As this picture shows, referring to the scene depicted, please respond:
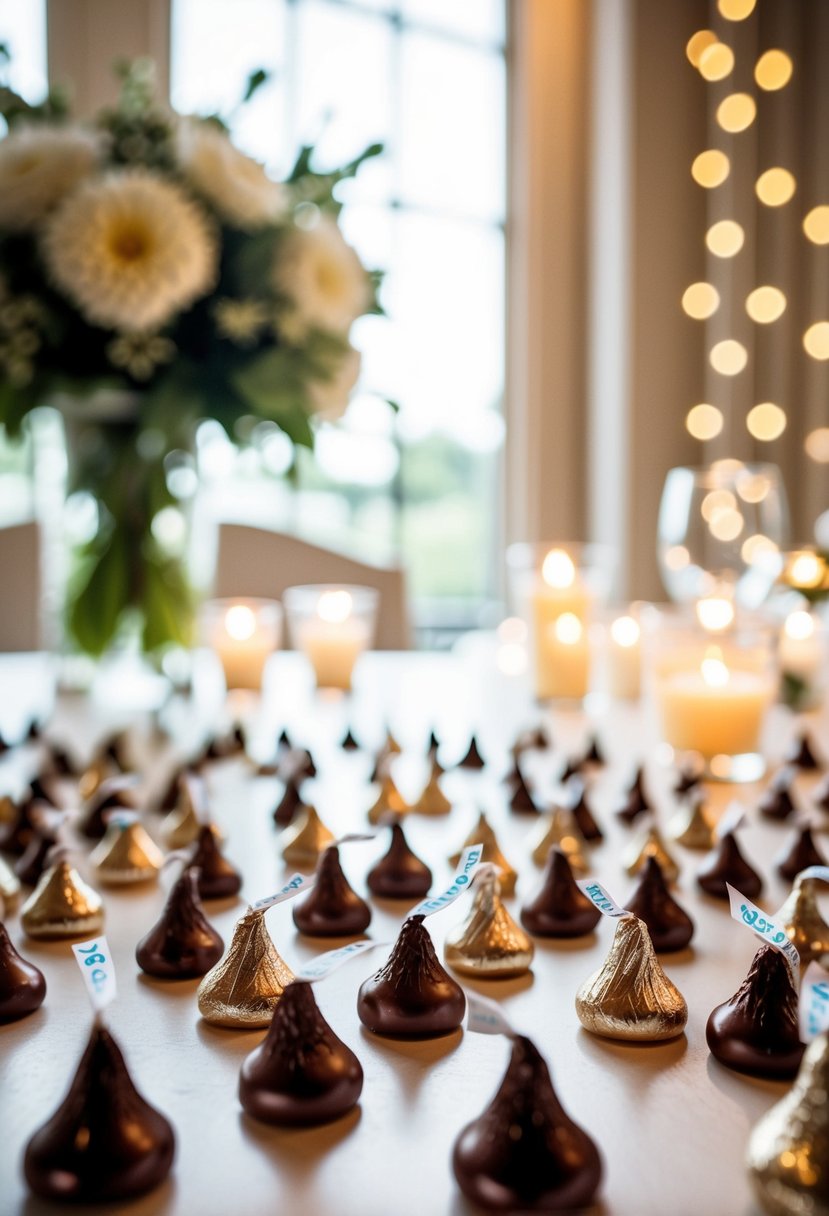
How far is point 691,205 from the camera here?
3.89 metres

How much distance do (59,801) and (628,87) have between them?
342 cm

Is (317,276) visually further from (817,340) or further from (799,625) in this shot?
(817,340)

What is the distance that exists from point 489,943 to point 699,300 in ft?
11.8

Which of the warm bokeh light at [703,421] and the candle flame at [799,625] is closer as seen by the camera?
the candle flame at [799,625]

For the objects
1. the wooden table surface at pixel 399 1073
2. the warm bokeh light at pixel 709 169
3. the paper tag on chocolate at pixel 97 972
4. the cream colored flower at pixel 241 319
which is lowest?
the wooden table surface at pixel 399 1073

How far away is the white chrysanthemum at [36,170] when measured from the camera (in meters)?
1.31

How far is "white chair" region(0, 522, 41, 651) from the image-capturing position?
2.18m

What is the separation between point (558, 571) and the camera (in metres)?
1.61

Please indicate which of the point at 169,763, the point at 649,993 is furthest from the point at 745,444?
the point at 649,993

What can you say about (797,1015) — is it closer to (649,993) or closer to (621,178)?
(649,993)

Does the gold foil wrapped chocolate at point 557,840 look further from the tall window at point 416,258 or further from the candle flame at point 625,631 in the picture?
the tall window at point 416,258

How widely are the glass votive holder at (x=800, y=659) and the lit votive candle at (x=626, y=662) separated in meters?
0.19

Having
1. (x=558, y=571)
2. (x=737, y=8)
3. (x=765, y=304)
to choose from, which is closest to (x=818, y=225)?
(x=765, y=304)

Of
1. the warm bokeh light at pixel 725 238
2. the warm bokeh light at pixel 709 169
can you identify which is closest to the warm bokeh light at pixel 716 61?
the warm bokeh light at pixel 709 169
